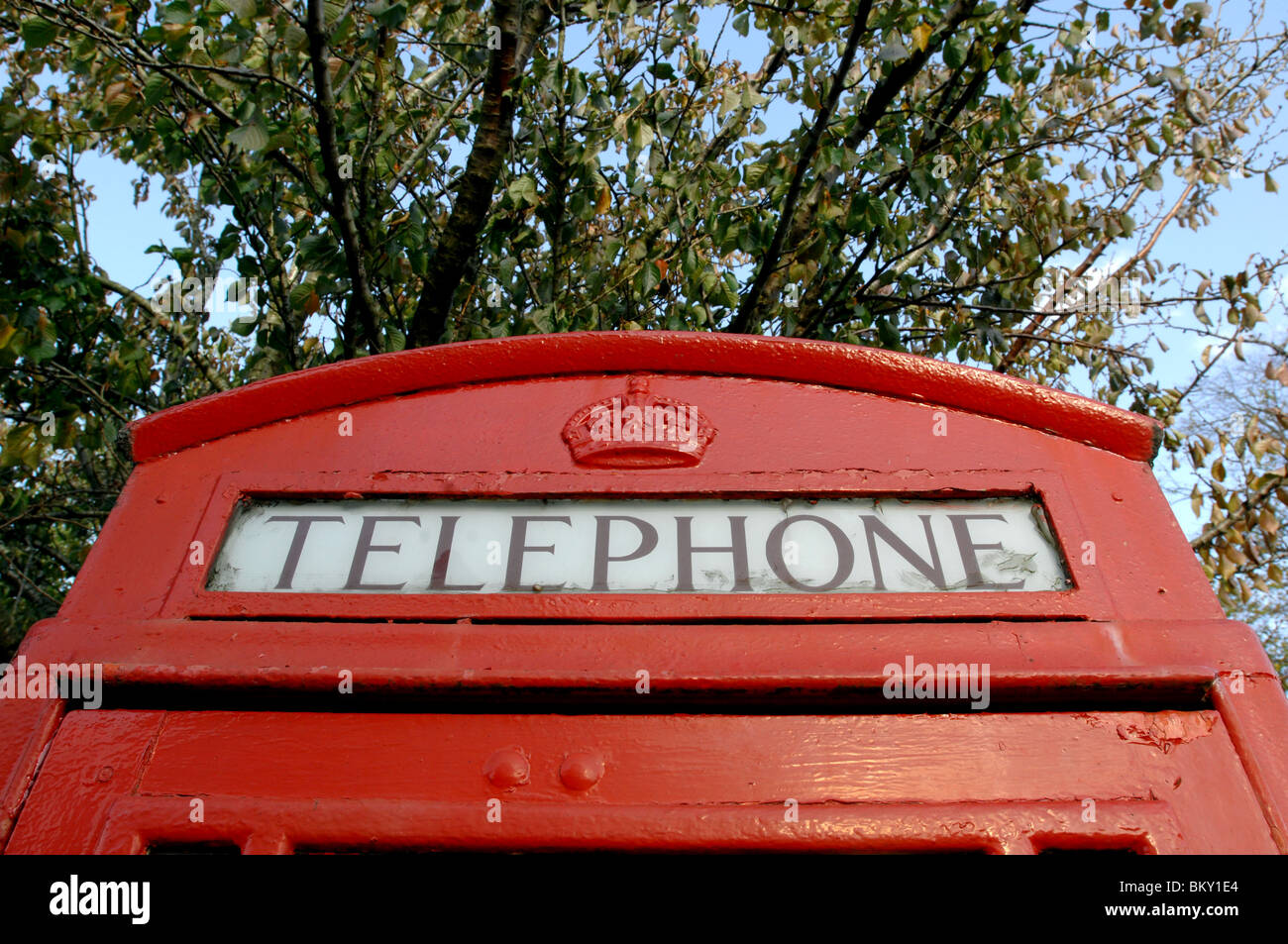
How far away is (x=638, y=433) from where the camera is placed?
1438 mm

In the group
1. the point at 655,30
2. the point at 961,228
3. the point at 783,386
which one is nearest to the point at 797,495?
the point at 783,386

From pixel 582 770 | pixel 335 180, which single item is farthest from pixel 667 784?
pixel 335 180

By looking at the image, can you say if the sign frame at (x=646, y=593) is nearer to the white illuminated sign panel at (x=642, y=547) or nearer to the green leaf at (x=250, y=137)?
the white illuminated sign panel at (x=642, y=547)

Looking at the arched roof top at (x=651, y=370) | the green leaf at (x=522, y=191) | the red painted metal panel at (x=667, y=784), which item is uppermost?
the green leaf at (x=522, y=191)

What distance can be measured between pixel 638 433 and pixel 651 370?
17 centimetres

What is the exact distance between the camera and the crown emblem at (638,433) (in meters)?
1.42

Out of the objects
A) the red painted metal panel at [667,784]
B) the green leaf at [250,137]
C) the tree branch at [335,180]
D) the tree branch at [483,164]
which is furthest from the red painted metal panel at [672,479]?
the tree branch at [483,164]

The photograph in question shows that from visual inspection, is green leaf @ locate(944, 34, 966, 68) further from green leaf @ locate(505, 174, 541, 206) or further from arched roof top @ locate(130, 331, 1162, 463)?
arched roof top @ locate(130, 331, 1162, 463)

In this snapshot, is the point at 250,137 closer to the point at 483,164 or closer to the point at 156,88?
the point at 156,88

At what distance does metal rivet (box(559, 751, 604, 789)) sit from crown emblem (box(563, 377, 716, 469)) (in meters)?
0.45

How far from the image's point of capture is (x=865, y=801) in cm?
111

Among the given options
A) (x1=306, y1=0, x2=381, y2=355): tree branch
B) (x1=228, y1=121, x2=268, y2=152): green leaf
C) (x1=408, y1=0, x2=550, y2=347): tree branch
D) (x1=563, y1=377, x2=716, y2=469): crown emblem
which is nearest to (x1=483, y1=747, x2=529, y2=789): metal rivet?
(x1=563, y1=377, x2=716, y2=469): crown emblem

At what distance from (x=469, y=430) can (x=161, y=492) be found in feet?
1.54
